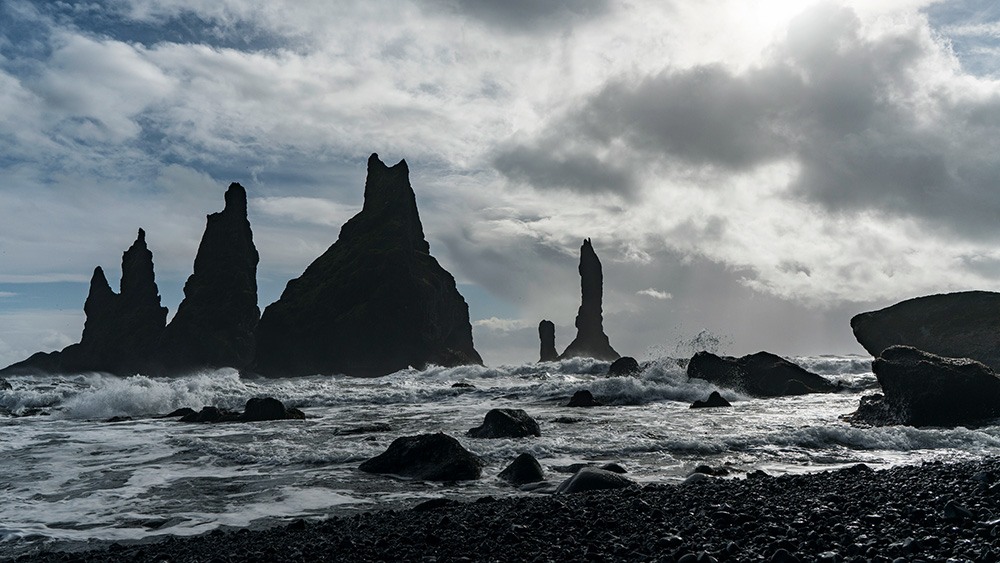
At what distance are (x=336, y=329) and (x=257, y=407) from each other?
85.6 m

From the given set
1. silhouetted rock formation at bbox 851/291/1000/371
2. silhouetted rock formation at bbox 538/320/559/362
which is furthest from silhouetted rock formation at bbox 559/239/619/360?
silhouetted rock formation at bbox 851/291/1000/371

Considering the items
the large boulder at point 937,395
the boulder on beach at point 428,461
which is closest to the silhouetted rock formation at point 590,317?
the large boulder at point 937,395

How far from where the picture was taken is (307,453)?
52.9 ft

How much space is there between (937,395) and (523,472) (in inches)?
652

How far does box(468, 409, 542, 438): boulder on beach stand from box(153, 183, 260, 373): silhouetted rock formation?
109777 millimetres

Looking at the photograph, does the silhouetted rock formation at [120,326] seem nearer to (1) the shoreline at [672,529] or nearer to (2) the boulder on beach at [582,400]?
(2) the boulder on beach at [582,400]

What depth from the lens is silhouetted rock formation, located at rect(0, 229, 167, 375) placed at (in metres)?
123

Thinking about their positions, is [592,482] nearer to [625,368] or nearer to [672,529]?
[672,529]

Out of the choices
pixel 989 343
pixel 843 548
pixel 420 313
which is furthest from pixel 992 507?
pixel 420 313

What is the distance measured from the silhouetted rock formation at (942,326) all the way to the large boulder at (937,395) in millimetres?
15978

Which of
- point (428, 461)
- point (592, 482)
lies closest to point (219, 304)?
point (428, 461)

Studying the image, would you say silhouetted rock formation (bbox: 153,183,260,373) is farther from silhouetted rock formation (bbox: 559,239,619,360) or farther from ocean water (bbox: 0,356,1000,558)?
ocean water (bbox: 0,356,1000,558)

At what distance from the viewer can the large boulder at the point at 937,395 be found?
20984 mm

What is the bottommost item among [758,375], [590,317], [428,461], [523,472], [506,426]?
[523,472]
